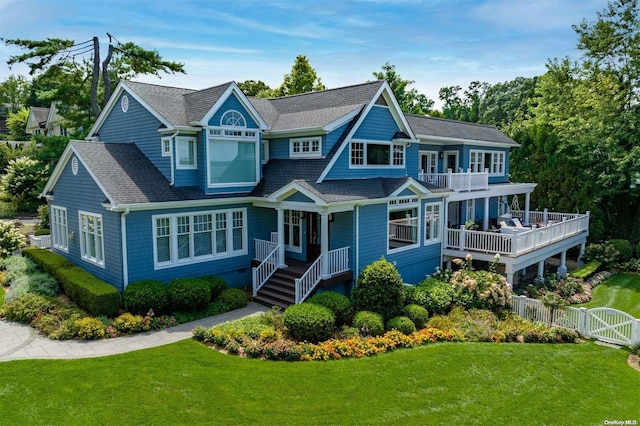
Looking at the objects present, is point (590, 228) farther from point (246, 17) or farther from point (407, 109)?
point (407, 109)

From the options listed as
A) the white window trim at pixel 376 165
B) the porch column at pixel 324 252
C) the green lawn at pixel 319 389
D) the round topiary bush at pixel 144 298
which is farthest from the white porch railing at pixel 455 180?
the round topiary bush at pixel 144 298

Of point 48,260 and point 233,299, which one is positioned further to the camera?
point 48,260

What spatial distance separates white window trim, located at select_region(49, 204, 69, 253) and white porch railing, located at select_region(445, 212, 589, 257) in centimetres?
1632

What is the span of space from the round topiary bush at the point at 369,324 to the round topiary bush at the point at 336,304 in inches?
20.0

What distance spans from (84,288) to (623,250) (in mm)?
26831

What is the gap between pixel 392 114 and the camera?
19172mm

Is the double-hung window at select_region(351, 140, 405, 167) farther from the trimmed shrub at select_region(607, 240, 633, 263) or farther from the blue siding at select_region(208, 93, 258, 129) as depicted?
the trimmed shrub at select_region(607, 240, 633, 263)

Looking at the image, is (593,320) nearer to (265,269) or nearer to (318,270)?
(318,270)

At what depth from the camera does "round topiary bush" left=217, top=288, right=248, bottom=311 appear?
603 inches

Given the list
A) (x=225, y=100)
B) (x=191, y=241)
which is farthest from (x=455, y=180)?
(x=191, y=241)

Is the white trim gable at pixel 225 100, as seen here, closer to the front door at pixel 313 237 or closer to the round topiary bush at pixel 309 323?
the front door at pixel 313 237

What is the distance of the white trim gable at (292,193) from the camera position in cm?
1485

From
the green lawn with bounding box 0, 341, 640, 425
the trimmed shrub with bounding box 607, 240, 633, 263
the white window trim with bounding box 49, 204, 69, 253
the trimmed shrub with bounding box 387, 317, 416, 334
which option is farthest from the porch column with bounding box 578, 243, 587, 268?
the white window trim with bounding box 49, 204, 69, 253

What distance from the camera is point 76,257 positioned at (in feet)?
57.5
